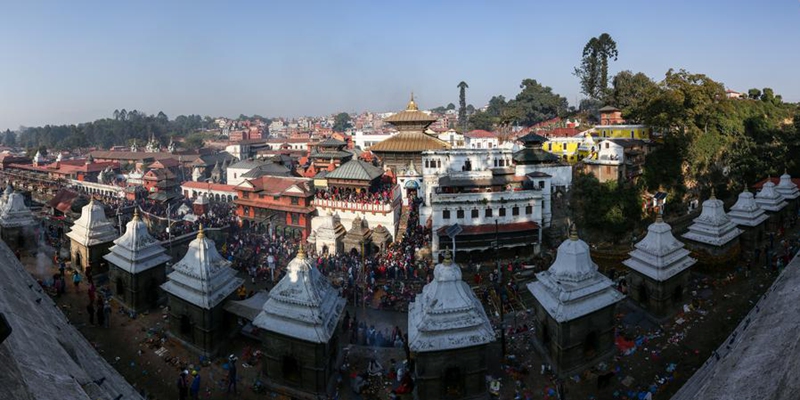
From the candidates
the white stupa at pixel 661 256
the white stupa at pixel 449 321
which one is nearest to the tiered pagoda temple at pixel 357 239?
the white stupa at pixel 449 321

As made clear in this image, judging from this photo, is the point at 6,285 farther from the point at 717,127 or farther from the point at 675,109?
the point at 717,127

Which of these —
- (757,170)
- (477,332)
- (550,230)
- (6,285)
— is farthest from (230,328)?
(757,170)

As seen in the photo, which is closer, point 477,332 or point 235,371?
point 477,332

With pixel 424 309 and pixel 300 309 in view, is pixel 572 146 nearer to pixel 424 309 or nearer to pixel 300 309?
pixel 424 309

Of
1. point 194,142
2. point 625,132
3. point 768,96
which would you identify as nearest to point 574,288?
point 625,132

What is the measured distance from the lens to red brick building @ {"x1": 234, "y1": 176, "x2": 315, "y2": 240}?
1176 inches

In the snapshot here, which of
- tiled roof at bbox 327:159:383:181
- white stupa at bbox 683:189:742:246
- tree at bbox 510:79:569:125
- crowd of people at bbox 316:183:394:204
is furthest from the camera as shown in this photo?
tree at bbox 510:79:569:125

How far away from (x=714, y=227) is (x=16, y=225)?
3220 cm

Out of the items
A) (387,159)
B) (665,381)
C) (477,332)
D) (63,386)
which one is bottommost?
(665,381)

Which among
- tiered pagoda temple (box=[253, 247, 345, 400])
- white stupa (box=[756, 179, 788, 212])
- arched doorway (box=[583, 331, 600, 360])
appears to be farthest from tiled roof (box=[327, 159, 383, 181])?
white stupa (box=[756, 179, 788, 212])

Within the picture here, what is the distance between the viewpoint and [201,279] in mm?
13906

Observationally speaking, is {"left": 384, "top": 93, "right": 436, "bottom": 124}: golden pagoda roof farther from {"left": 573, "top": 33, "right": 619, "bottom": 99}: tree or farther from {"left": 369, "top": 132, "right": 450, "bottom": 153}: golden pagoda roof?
{"left": 573, "top": 33, "right": 619, "bottom": 99}: tree

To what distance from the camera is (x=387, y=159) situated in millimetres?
41094

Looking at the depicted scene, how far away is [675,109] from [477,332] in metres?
30.9
